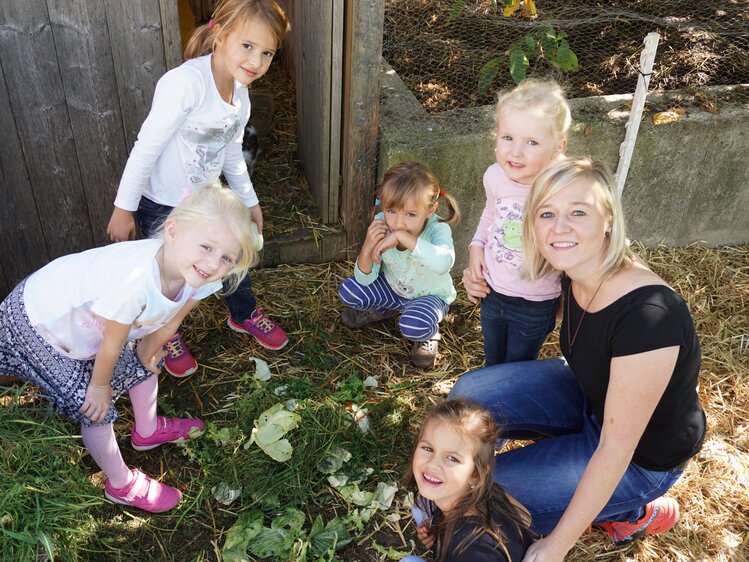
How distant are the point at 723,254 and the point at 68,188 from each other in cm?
347

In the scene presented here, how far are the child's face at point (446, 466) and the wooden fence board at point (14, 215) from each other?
2135mm

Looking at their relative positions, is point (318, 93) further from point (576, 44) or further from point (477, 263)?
point (576, 44)

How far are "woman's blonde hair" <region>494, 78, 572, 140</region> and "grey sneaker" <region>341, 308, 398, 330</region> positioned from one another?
50.5 inches

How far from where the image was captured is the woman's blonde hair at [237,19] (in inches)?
108

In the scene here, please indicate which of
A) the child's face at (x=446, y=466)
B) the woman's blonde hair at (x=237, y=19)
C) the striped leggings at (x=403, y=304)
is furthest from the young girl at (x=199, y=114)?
the child's face at (x=446, y=466)

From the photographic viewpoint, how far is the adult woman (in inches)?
83.9

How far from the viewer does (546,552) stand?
2176 mm

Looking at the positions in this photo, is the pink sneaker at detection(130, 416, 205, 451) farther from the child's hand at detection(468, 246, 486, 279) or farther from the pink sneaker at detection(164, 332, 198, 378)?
the child's hand at detection(468, 246, 486, 279)

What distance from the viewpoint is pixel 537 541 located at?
2.23 m

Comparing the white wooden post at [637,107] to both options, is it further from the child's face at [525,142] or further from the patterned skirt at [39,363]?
the patterned skirt at [39,363]

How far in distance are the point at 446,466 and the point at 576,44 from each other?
330cm

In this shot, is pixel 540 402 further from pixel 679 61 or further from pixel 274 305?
pixel 679 61

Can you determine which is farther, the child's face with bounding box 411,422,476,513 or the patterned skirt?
the patterned skirt

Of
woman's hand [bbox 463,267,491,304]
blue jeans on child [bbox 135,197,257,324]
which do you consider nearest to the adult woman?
woman's hand [bbox 463,267,491,304]
